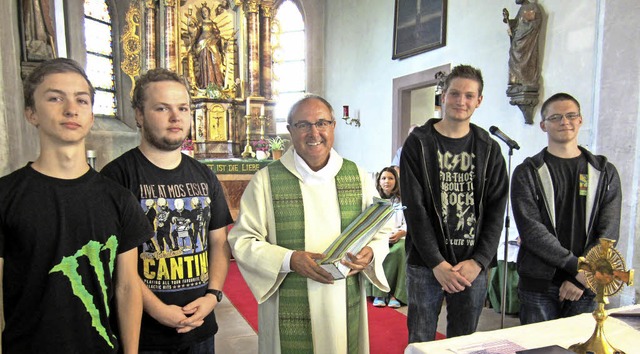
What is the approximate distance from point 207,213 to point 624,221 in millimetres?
3800

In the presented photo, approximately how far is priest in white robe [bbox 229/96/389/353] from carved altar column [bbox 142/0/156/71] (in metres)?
8.64

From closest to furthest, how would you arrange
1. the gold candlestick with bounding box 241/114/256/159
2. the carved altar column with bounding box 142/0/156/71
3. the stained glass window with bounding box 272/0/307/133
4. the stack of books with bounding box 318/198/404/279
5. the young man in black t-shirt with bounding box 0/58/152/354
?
the young man in black t-shirt with bounding box 0/58/152/354, the stack of books with bounding box 318/198/404/279, the gold candlestick with bounding box 241/114/256/159, the carved altar column with bounding box 142/0/156/71, the stained glass window with bounding box 272/0/307/133

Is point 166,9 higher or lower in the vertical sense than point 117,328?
higher

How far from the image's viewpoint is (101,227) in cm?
141

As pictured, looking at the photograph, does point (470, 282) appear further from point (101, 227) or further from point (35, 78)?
point (35, 78)

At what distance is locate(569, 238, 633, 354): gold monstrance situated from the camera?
116 cm

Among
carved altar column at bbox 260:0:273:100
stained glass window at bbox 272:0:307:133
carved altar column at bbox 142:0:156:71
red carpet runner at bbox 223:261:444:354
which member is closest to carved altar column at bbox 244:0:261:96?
carved altar column at bbox 260:0:273:100

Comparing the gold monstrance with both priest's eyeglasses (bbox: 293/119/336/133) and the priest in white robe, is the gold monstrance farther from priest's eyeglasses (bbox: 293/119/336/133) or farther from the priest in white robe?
priest's eyeglasses (bbox: 293/119/336/133)

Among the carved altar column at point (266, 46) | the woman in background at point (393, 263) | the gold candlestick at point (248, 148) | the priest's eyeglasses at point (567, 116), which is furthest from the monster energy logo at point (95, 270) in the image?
the carved altar column at point (266, 46)

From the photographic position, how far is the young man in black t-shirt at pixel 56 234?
1.30 m

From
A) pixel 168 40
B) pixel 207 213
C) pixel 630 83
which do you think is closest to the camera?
pixel 207 213

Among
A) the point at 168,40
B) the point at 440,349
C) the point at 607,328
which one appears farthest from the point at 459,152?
the point at 168,40

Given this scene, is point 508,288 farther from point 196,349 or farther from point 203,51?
point 203,51

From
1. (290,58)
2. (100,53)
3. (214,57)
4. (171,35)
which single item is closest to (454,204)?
(214,57)
